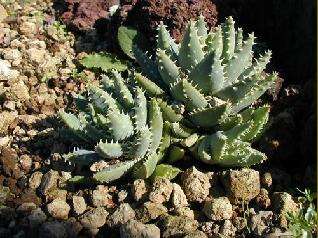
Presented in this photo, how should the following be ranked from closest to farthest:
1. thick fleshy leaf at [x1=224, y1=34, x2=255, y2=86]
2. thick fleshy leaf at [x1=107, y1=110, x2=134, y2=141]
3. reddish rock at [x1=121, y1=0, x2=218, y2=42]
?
thick fleshy leaf at [x1=107, y1=110, x2=134, y2=141], thick fleshy leaf at [x1=224, y1=34, x2=255, y2=86], reddish rock at [x1=121, y1=0, x2=218, y2=42]

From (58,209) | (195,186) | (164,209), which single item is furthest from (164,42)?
(58,209)

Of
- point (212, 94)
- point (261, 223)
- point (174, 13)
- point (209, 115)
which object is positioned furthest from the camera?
point (174, 13)

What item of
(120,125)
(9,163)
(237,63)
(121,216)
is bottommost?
(9,163)

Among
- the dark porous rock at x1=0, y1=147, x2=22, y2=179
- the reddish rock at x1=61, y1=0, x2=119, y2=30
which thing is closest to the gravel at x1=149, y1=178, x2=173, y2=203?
the dark porous rock at x1=0, y1=147, x2=22, y2=179

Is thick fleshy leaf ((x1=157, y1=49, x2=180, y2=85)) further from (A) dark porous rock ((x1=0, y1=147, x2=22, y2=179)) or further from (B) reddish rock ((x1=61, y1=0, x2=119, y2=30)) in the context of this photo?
(B) reddish rock ((x1=61, y1=0, x2=119, y2=30))

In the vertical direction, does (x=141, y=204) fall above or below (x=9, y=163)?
above

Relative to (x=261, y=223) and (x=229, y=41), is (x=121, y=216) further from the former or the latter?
(x=229, y=41)

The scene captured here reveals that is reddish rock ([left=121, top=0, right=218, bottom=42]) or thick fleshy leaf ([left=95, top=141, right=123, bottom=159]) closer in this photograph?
thick fleshy leaf ([left=95, top=141, right=123, bottom=159])
